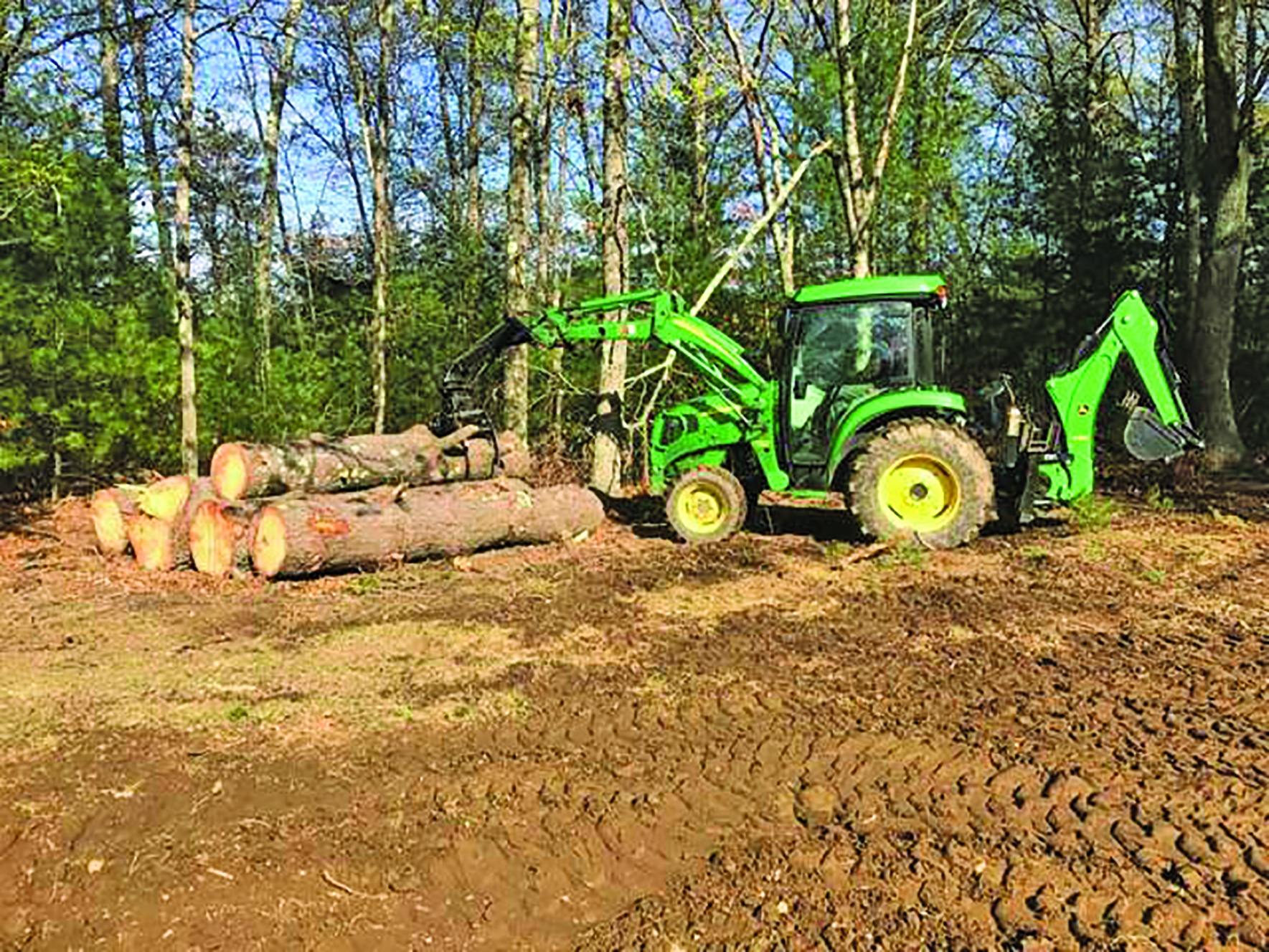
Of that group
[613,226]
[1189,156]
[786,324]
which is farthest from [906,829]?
[1189,156]

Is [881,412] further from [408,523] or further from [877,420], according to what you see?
[408,523]

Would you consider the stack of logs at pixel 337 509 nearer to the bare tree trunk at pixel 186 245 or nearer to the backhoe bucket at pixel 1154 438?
the bare tree trunk at pixel 186 245

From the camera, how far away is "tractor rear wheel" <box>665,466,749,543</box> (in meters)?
9.84

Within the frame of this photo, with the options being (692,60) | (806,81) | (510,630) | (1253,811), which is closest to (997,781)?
(1253,811)

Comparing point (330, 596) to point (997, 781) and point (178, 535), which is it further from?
point (997, 781)

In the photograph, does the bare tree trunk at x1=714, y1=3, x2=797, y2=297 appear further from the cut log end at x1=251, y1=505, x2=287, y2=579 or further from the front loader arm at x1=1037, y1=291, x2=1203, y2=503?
the cut log end at x1=251, y1=505, x2=287, y2=579

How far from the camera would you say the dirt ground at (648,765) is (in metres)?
3.46

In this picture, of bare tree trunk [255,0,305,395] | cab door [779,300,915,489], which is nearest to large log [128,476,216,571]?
cab door [779,300,915,489]

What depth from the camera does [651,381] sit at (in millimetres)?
14039

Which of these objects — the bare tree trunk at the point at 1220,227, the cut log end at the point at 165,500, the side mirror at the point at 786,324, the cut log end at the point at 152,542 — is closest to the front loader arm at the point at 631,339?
the side mirror at the point at 786,324

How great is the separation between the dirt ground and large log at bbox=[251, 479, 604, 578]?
56 centimetres

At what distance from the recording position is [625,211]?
11.7 m

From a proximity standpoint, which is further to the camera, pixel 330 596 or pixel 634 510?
pixel 634 510

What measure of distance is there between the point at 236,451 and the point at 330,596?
193 cm
